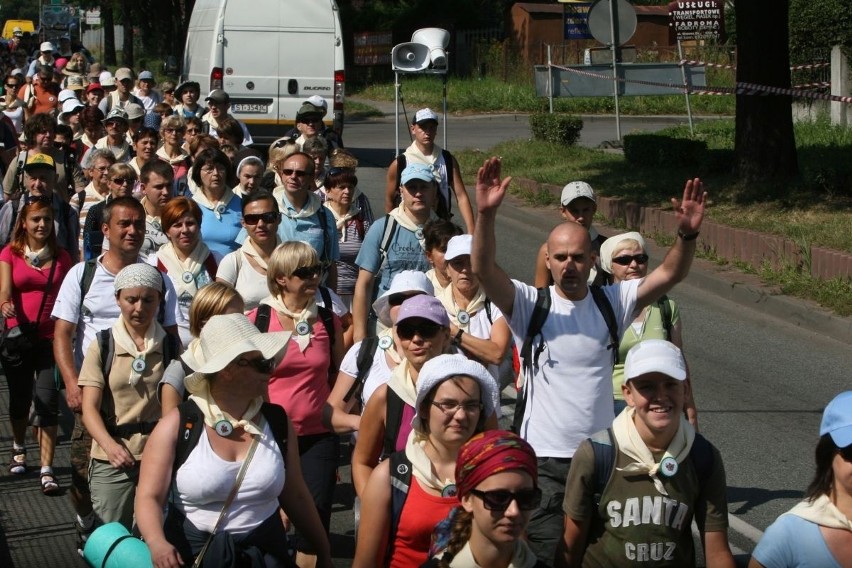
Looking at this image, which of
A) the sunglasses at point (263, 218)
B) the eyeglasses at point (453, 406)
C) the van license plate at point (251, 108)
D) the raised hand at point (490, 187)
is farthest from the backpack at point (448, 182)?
the van license plate at point (251, 108)

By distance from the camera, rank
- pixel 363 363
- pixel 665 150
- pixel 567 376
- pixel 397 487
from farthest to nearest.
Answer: pixel 665 150
pixel 363 363
pixel 567 376
pixel 397 487

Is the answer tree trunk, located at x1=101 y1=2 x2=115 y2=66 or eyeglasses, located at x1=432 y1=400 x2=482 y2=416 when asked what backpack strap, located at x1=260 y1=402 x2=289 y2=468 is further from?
tree trunk, located at x1=101 y1=2 x2=115 y2=66

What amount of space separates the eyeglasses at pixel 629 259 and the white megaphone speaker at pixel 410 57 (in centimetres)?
831

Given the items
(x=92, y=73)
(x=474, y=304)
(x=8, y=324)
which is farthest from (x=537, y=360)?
(x=92, y=73)

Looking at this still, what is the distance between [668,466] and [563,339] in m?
1.23

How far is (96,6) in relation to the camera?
2768 inches

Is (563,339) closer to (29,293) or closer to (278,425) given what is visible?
A: (278,425)

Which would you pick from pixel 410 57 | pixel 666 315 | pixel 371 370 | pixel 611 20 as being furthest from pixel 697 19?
pixel 371 370

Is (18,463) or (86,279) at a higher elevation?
(86,279)

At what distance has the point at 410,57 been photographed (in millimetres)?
14992

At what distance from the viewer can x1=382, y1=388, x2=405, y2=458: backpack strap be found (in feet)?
17.4

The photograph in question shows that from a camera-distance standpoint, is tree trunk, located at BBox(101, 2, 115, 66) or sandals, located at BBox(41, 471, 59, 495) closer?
sandals, located at BBox(41, 471, 59, 495)

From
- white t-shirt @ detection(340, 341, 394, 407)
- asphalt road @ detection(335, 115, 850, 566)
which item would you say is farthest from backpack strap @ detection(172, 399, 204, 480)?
asphalt road @ detection(335, 115, 850, 566)

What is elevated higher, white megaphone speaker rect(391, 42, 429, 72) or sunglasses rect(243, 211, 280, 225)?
white megaphone speaker rect(391, 42, 429, 72)
